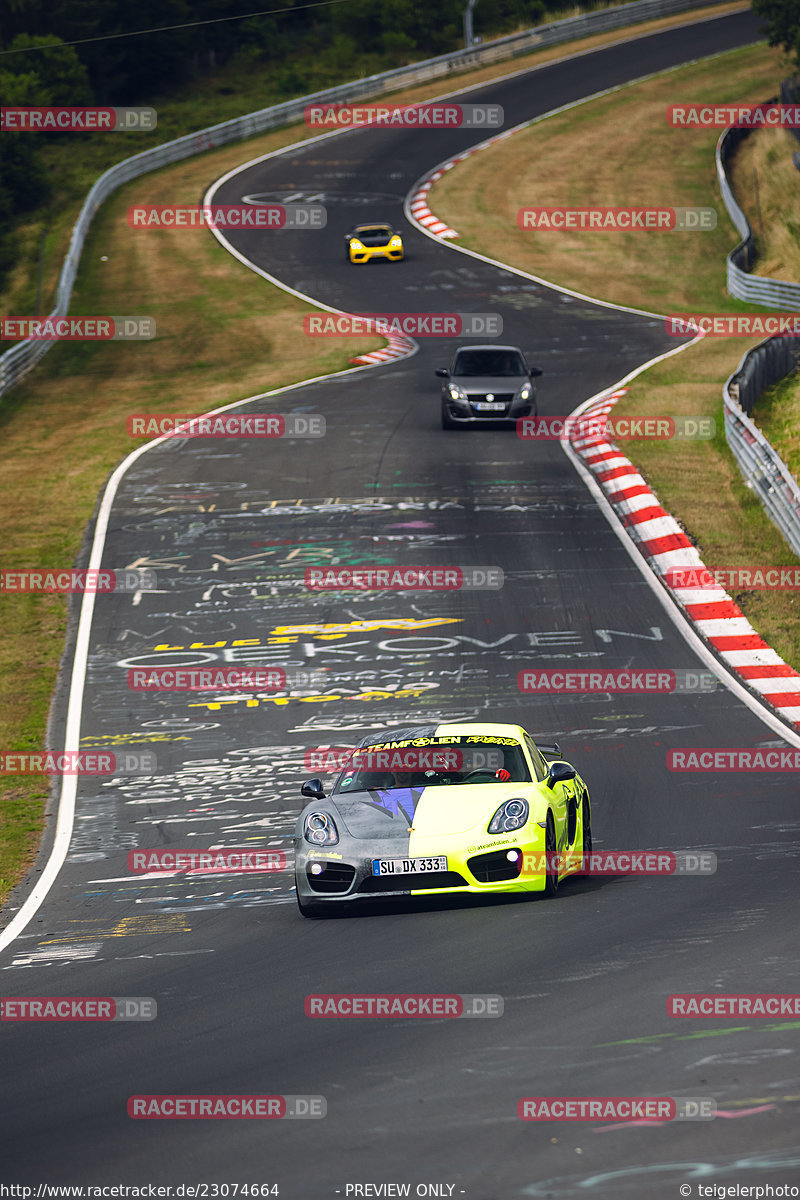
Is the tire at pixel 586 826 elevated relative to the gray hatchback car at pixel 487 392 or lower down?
elevated

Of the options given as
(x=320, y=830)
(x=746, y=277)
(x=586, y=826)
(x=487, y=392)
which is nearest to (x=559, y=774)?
(x=586, y=826)

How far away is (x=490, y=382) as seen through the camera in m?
32.5

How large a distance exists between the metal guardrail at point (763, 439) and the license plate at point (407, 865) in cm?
1317

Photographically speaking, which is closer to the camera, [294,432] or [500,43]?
[294,432]

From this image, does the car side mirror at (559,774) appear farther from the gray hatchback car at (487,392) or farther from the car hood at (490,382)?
the car hood at (490,382)

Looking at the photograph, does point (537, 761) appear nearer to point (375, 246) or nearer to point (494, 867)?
point (494, 867)

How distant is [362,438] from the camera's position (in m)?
32.0

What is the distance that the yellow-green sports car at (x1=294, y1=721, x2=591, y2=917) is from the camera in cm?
1075

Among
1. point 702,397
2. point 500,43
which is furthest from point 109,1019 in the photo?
point 500,43

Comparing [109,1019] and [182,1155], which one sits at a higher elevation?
[182,1155]

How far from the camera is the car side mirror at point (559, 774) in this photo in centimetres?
1146

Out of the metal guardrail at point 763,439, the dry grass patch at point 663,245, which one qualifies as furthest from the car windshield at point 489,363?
the metal guardrail at point 763,439

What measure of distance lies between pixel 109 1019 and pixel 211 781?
7497 millimetres

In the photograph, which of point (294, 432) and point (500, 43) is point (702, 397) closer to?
point (294, 432)
